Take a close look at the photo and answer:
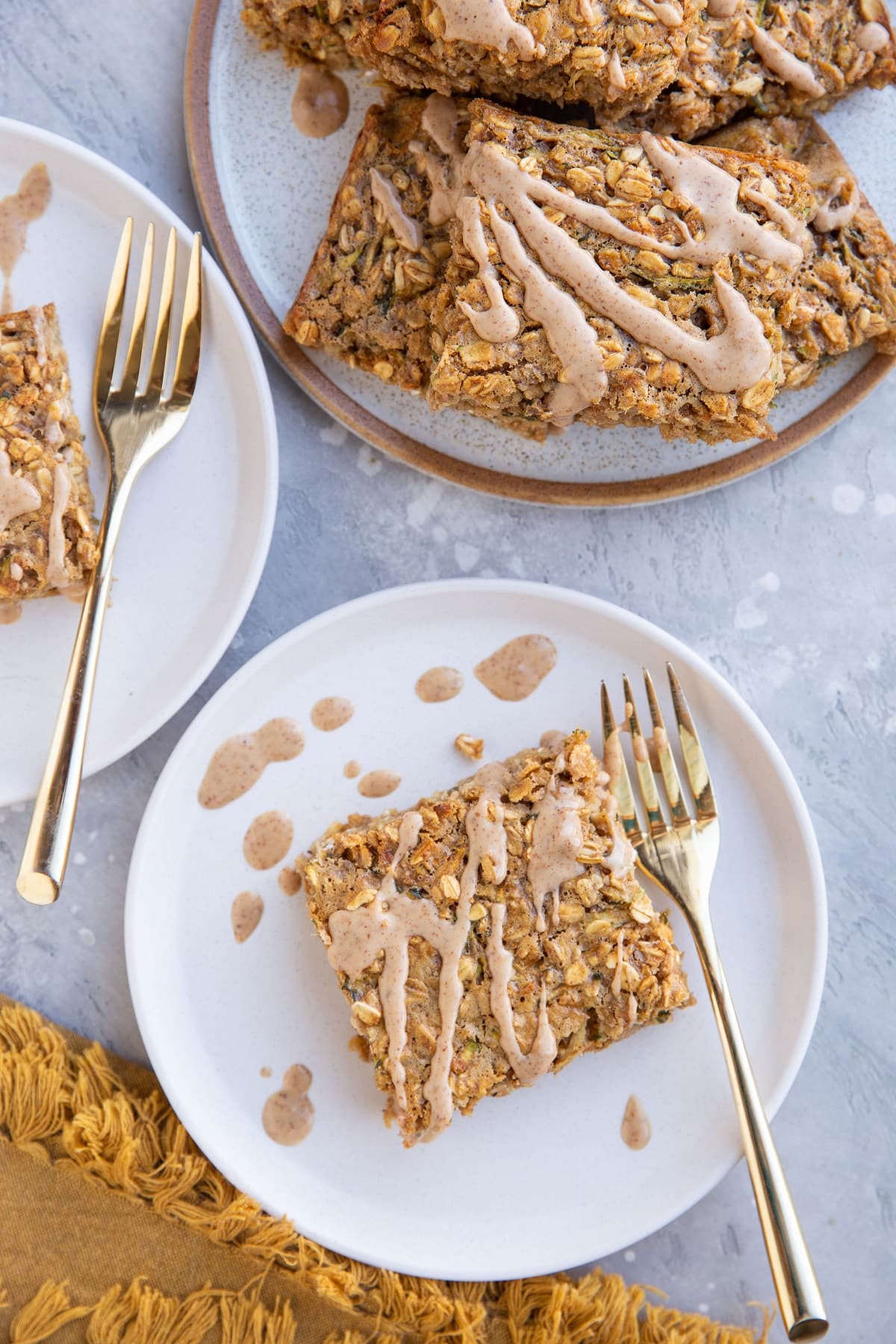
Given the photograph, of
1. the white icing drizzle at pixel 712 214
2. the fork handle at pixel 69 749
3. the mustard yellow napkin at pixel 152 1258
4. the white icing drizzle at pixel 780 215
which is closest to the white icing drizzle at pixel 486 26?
the white icing drizzle at pixel 712 214

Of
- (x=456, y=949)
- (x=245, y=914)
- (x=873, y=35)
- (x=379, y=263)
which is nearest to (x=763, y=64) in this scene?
(x=873, y=35)

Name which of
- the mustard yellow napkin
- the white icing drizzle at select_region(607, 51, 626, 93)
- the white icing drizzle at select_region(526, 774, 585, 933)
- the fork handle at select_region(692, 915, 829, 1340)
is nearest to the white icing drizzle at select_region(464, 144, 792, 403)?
the white icing drizzle at select_region(607, 51, 626, 93)

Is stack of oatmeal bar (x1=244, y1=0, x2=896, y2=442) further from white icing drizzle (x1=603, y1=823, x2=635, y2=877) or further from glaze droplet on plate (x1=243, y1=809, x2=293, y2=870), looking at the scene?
glaze droplet on plate (x1=243, y1=809, x2=293, y2=870)

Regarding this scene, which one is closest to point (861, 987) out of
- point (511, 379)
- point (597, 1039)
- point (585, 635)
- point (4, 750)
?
point (597, 1039)

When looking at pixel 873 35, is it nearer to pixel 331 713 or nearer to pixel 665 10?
pixel 665 10

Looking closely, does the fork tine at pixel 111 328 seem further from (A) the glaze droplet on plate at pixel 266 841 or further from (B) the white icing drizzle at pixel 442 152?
(A) the glaze droplet on plate at pixel 266 841

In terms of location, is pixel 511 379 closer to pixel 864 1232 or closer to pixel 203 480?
pixel 203 480

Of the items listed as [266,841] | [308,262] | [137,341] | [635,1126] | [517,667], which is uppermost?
[308,262]
